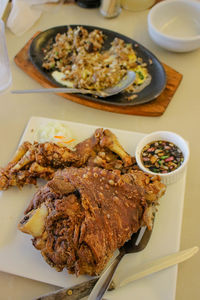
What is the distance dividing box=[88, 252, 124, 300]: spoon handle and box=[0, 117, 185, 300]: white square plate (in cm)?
6

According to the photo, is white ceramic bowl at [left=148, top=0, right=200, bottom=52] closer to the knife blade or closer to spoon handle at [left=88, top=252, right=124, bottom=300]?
the knife blade

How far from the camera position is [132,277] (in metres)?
1.70

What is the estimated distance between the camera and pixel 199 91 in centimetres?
281

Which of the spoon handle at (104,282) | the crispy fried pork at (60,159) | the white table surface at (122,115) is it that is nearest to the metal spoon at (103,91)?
the white table surface at (122,115)

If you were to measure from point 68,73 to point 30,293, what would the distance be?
1.76 m

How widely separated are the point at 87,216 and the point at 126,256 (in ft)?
1.24

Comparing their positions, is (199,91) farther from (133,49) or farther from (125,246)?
(125,246)

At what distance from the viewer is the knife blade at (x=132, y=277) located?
163 cm

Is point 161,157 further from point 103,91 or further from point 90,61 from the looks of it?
point 90,61

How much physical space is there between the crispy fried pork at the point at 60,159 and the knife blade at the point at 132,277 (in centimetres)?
61

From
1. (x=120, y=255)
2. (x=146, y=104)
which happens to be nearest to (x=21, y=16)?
(x=146, y=104)

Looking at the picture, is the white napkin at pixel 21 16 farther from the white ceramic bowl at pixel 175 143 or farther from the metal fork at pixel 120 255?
the metal fork at pixel 120 255

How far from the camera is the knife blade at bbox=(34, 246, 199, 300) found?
5.35 ft

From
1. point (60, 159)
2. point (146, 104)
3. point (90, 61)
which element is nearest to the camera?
point (60, 159)
